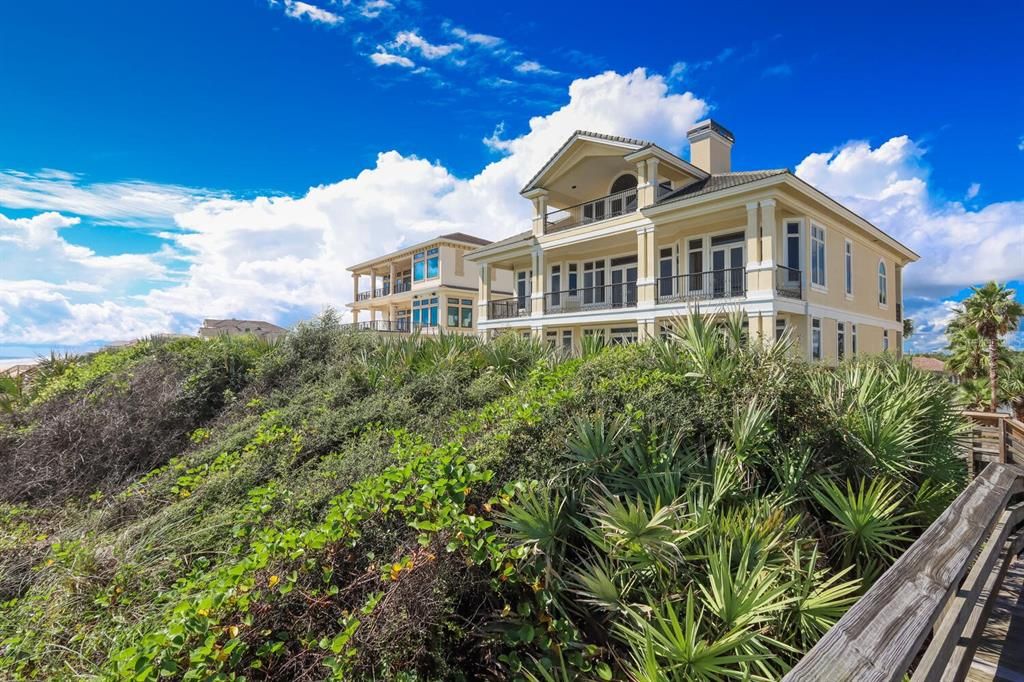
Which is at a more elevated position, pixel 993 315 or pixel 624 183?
pixel 624 183

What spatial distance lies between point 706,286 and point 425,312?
22872 millimetres

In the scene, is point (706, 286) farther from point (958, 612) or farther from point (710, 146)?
point (958, 612)

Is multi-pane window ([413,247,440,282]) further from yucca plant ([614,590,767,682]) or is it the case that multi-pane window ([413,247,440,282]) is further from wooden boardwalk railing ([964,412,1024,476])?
yucca plant ([614,590,767,682])

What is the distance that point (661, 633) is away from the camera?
3127 millimetres

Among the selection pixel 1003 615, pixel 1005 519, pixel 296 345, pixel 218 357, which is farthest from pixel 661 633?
pixel 218 357

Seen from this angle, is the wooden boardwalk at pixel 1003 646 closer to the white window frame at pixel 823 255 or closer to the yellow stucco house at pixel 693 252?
the yellow stucco house at pixel 693 252

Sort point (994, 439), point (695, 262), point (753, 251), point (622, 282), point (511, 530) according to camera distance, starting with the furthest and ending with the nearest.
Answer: point (622, 282), point (695, 262), point (753, 251), point (994, 439), point (511, 530)

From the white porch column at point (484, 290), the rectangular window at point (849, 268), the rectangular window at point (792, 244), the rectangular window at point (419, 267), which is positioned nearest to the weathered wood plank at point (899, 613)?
the rectangular window at point (792, 244)

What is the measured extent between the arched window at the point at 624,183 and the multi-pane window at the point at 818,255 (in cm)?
693

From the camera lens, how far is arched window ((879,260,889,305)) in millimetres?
21141

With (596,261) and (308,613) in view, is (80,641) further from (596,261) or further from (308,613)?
(596,261)

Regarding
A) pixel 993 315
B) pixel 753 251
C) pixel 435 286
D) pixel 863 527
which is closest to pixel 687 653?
pixel 863 527

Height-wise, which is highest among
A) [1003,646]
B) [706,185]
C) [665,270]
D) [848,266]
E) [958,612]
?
[706,185]

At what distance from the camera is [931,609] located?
1739 mm
